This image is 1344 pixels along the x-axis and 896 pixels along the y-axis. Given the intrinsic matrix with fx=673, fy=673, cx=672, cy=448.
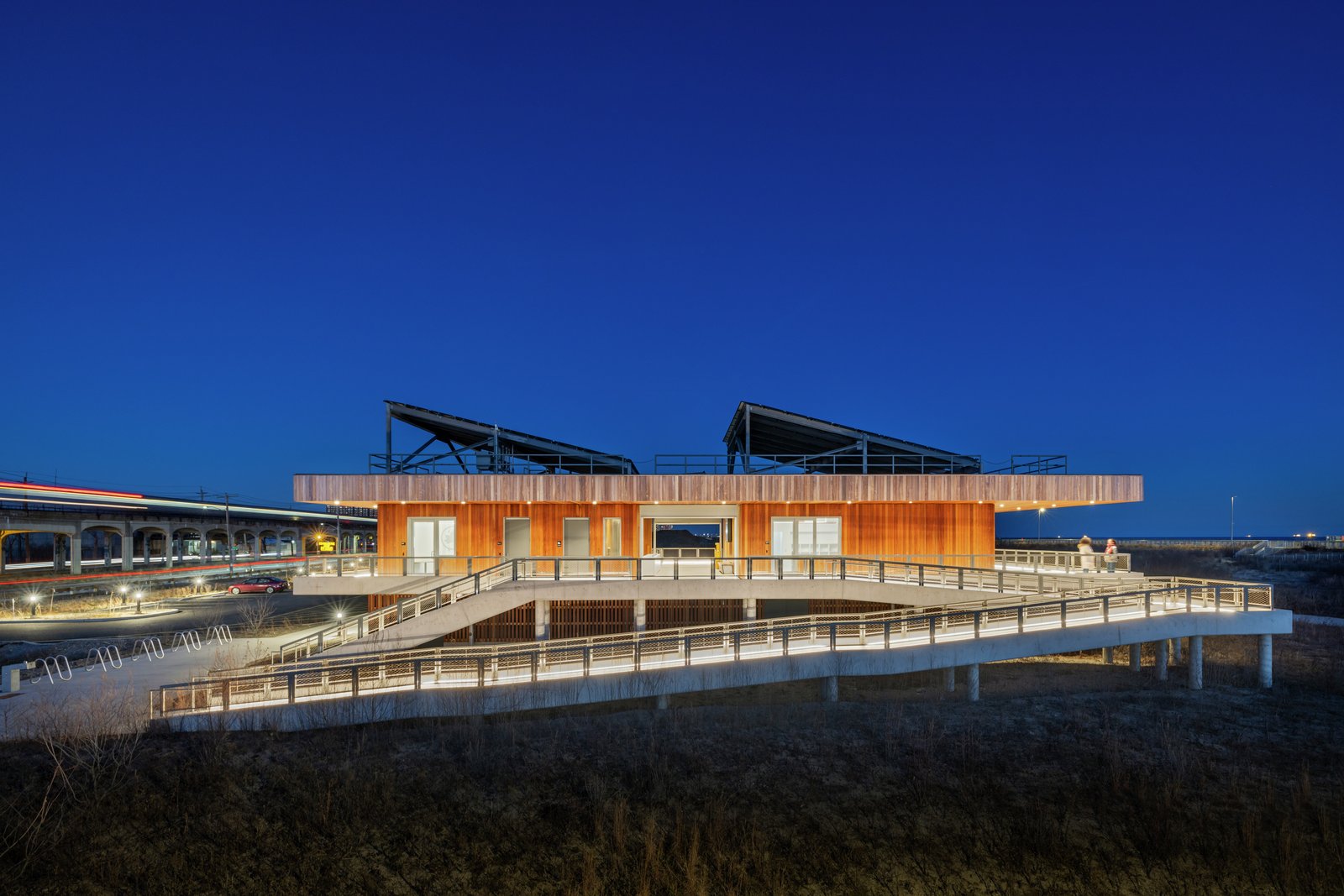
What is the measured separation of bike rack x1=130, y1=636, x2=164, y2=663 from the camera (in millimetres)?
19547

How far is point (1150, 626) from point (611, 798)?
1452 centimetres

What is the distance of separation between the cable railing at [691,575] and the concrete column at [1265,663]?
5.41 m

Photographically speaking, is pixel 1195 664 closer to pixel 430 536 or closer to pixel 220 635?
pixel 430 536

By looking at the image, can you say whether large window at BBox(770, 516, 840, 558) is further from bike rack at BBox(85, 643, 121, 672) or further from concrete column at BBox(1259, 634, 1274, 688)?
bike rack at BBox(85, 643, 121, 672)

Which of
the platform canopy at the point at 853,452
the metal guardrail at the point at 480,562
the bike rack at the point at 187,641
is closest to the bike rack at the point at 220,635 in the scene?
the bike rack at the point at 187,641

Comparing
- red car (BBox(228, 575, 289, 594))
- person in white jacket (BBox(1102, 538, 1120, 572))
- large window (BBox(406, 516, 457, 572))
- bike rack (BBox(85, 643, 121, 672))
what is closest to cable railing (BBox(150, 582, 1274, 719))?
person in white jacket (BBox(1102, 538, 1120, 572))

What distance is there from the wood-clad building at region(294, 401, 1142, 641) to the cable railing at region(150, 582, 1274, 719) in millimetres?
5355

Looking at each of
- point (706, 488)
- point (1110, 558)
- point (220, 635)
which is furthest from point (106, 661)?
point (1110, 558)

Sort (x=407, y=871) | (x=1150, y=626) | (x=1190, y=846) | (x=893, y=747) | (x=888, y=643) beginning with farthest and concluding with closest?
(x=1150, y=626) → (x=888, y=643) → (x=893, y=747) → (x=1190, y=846) → (x=407, y=871)

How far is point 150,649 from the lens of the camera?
69.3ft

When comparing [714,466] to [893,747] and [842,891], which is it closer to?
[893,747]

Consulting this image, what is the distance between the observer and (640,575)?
2089 centimetres

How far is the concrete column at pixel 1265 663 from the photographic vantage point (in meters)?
18.9

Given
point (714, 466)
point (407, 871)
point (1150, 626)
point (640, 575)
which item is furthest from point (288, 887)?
point (1150, 626)
